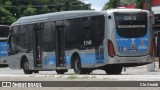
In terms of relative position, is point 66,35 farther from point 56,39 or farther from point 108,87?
point 108,87

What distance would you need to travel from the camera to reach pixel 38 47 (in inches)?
1115

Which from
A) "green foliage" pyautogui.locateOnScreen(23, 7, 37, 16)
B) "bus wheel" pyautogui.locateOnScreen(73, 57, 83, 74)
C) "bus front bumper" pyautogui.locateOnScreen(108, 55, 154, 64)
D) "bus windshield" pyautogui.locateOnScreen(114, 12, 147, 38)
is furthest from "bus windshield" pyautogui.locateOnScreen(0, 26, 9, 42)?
"green foliage" pyautogui.locateOnScreen(23, 7, 37, 16)

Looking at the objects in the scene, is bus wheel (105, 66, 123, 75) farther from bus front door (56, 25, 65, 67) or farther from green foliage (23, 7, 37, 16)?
green foliage (23, 7, 37, 16)

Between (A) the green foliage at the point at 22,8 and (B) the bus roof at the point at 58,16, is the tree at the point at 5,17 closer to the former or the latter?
(A) the green foliage at the point at 22,8

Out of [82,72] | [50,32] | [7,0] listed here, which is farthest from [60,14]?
[7,0]

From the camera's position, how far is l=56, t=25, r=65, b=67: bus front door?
26234 millimetres

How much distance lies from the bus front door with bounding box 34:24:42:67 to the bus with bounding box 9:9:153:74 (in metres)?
0.12

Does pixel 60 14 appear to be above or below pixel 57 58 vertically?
above

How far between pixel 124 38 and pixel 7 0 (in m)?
54.4

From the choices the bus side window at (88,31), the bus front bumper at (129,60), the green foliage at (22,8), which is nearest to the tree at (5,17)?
the green foliage at (22,8)

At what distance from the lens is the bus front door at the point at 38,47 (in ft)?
92.4

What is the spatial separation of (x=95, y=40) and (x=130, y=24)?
1.67 metres

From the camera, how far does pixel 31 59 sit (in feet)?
94.5

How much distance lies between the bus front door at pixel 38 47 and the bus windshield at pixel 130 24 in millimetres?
5569
